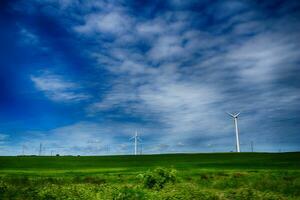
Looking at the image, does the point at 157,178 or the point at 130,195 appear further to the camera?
the point at 157,178

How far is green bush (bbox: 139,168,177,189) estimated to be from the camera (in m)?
36.2

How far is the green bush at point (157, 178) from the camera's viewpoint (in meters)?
36.2

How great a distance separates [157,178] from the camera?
3644 centimetres

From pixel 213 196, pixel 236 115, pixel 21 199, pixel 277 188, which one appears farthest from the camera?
pixel 236 115

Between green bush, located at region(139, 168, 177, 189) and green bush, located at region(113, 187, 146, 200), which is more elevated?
green bush, located at region(139, 168, 177, 189)

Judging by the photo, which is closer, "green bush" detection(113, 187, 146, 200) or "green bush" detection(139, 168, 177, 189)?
"green bush" detection(113, 187, 146, 200)

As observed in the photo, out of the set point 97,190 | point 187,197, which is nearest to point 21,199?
point 97,190

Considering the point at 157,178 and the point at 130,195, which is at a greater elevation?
the point at 157,178

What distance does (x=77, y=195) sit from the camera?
2659 centimetres

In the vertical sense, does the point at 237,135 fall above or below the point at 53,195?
above

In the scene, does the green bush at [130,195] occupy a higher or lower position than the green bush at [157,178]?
lower

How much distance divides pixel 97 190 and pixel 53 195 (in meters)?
6.06

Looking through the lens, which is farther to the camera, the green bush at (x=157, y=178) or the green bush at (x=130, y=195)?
the green bush at (x=157, y=178)

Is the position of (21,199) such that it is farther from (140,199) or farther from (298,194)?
(298,194)
